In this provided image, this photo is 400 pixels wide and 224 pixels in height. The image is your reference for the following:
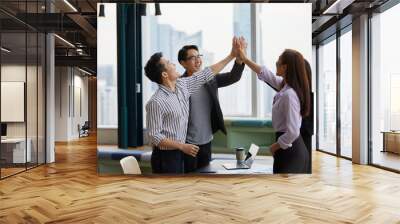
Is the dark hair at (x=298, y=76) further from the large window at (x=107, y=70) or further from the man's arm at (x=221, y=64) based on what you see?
the large window at (x=107, y=70)

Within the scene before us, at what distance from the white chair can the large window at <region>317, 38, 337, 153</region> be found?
554 cm

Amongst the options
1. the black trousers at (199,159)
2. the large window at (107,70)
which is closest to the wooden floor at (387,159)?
the black trousers at (199,159)

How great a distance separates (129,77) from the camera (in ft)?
19.2

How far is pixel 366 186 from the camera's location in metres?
5.45

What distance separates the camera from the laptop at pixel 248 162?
5.83 m

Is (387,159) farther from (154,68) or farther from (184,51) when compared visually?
(154,68)

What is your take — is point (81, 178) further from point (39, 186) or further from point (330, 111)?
point (330, 111)

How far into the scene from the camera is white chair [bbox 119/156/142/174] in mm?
5852

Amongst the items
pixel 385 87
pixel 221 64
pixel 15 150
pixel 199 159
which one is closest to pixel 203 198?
pixel 199 159

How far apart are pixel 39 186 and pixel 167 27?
→ 2.87 m

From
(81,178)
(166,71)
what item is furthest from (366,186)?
(81,178)

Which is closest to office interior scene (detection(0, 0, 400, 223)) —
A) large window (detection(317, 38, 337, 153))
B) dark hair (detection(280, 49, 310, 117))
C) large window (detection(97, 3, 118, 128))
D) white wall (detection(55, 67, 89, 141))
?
large window (detection(97, 3, 118, 128))

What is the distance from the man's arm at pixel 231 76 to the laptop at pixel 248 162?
0.97m

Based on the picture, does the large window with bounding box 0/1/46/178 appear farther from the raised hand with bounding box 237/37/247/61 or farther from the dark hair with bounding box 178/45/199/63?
the raised hand with bounding box 237/37/247/61
